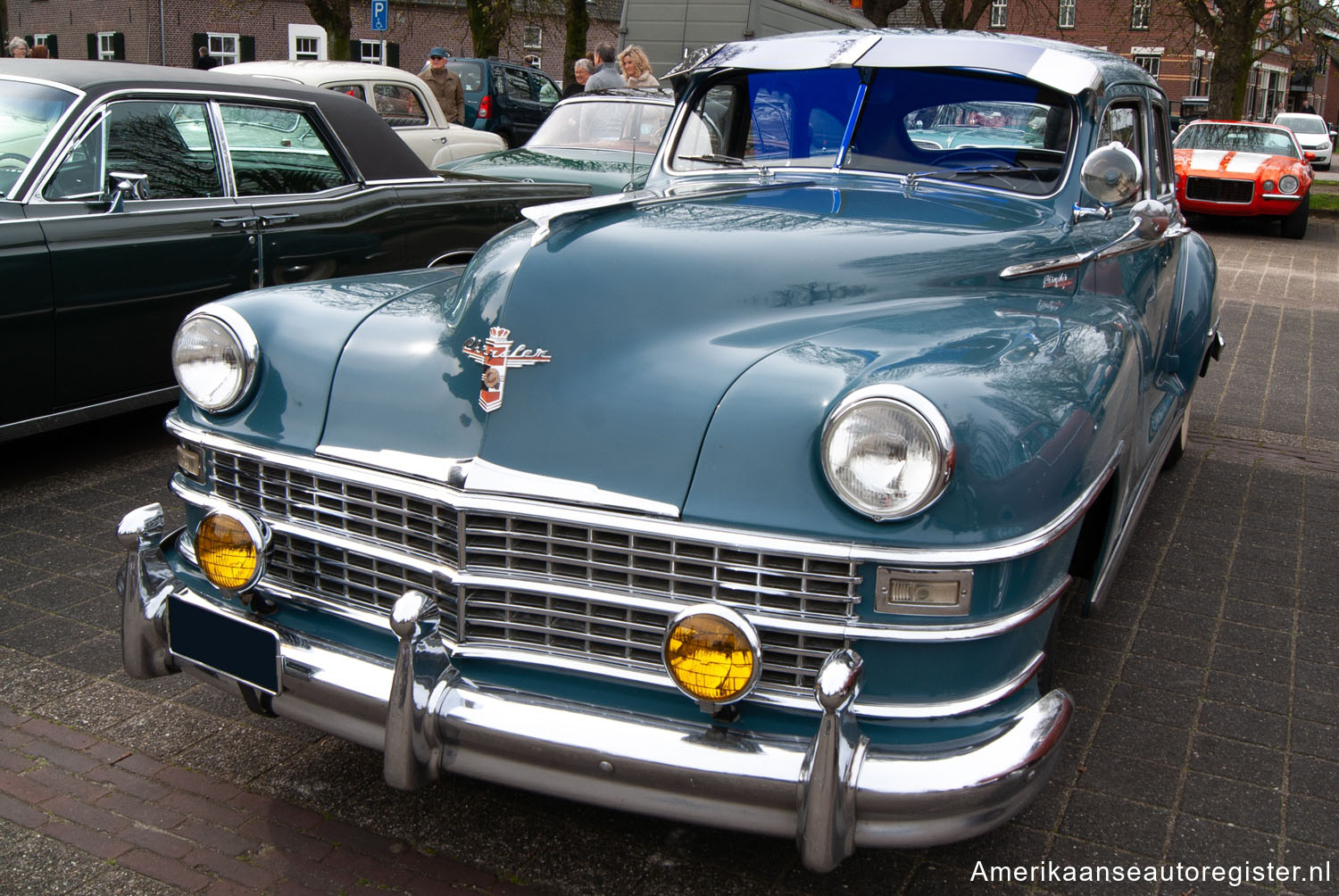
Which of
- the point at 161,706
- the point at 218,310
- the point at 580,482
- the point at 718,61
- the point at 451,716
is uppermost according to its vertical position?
the point at 718,61

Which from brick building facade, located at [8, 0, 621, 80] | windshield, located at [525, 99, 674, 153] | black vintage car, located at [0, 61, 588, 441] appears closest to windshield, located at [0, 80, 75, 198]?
black vintage car, located at [0, 61, 588, 441]

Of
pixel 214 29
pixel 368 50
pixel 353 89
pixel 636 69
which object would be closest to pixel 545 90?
pixel 636 69

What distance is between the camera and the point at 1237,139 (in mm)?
16438

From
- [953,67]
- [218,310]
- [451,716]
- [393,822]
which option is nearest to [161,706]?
[393,822]

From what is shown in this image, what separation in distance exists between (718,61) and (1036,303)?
1.74 m

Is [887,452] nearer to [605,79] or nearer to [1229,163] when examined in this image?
[605,79]

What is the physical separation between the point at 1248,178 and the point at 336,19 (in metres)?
15.2

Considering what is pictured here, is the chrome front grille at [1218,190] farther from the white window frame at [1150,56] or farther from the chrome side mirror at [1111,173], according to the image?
the white window frame at [1150,56]

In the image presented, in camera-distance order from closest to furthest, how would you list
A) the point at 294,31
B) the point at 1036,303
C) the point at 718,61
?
the point at 1036,303, the point at 718,61, the point at 294,31

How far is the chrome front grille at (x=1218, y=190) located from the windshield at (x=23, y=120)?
1404cm

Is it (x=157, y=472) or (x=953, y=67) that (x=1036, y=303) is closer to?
(x=953, y=67)

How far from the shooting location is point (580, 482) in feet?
7.41

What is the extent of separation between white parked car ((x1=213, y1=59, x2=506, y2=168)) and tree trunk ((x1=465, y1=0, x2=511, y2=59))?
11.6 m

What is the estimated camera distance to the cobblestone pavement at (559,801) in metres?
2.56
